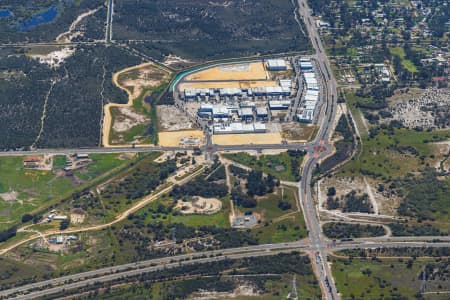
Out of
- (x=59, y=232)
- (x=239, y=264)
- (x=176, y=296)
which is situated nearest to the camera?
(x=176, y=296)

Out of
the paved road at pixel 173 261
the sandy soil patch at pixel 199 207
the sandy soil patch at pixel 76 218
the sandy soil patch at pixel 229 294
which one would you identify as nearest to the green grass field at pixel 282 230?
the paved road at pixel 173 261

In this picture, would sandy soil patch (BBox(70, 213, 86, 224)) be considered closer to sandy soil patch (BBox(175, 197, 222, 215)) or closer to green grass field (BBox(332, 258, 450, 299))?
sandy soil patch (BBox(175, 197, 222, 215))

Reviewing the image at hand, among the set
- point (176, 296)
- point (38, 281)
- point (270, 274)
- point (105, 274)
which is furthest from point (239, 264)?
point (38, 281)

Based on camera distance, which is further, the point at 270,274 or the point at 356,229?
the point at 356,229

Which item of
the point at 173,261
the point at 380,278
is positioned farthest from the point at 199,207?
the point at 380,278

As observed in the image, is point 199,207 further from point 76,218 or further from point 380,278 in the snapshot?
point 380,278

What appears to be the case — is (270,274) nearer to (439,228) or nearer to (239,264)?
(239,264)
